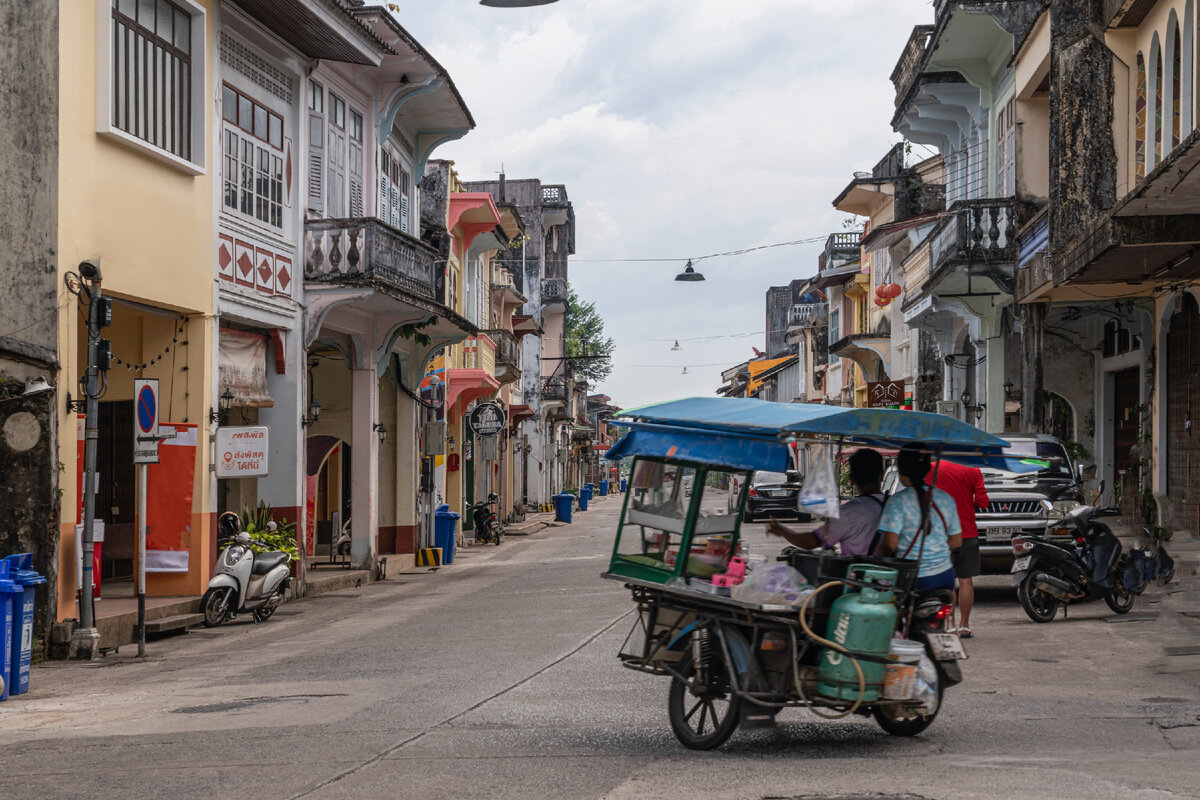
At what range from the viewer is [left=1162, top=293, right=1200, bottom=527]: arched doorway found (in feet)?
68.2

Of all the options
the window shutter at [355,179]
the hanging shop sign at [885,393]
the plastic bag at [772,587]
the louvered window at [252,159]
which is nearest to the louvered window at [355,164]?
the window shutter at [355,179]

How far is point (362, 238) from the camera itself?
2228 cm

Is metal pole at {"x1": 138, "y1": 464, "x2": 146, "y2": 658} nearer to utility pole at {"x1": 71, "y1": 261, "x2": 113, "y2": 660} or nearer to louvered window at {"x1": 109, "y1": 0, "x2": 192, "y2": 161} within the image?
utility pole at {"x1": 71, "y1": 261, "x2": 113, "y2": 660}

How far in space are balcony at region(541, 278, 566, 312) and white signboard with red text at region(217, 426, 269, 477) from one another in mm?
55929

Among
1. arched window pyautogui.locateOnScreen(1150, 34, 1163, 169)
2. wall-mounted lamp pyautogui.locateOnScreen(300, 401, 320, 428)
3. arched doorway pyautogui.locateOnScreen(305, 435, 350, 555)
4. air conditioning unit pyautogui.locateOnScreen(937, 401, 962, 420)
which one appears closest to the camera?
arched window pyautogui.locateOnScreen(1150, 34, 1163, 169)

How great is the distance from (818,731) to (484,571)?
18.8 meters

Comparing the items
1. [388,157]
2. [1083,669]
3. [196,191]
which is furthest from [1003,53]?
[1083,669]

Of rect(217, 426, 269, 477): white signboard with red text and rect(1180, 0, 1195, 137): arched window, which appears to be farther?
rect(217, 426, 269, 477): white signboard with red text

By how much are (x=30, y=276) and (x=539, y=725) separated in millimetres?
8540

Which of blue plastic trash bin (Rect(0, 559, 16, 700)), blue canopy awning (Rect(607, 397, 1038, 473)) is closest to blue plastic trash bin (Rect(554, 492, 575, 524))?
blue plastic trash bin (Rect(0, 559, 16, 700))

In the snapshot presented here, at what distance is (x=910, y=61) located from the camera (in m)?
32.1

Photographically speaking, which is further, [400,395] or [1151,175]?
[400,395]

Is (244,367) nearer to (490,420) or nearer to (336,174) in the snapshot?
(336,174)

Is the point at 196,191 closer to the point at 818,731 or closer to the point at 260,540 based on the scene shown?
the point at 260,540
